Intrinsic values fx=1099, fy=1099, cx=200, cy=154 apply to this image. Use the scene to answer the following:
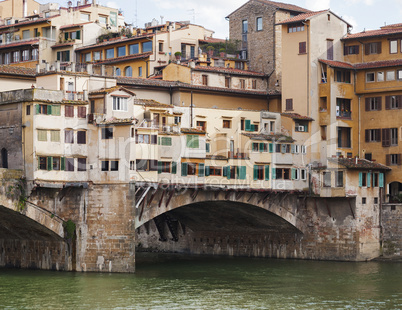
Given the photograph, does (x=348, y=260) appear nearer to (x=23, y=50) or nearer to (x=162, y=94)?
(x=162, y=94)

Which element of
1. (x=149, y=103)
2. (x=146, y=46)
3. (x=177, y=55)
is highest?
(x=146, y=46)

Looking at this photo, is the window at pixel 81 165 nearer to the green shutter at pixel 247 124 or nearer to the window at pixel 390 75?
the green shutter at pixel 247 124

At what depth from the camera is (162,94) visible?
259 ft

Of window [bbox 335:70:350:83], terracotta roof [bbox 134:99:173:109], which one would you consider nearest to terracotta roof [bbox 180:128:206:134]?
terracotta roof [bbox 134:99:173:109]

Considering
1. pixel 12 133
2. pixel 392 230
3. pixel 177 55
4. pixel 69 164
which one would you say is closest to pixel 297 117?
pixel 392 230

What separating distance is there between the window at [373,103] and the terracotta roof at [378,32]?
185 inches

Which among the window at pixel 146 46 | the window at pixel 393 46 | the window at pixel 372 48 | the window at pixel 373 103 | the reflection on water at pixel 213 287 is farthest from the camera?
the window at pixel 146 46

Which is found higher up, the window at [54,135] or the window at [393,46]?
the window at [393,46]

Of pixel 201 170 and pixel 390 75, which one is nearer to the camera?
pixel 201 170

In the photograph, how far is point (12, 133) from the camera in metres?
65.1

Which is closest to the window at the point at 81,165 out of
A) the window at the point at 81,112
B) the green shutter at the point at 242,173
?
the window at the point at 81,112

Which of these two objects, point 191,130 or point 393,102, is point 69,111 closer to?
point 191,130

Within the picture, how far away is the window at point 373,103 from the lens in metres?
81.8

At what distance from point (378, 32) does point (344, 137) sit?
27.2ft
